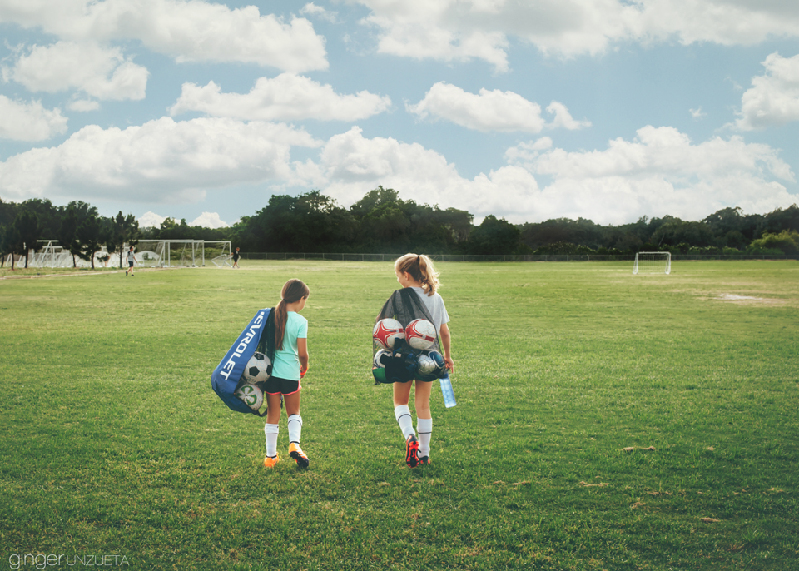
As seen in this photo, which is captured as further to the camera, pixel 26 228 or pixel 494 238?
pixel 494 238

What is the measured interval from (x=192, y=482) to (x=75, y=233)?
157 ft

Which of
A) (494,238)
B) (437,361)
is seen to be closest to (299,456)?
(437,361)

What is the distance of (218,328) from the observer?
1234cm

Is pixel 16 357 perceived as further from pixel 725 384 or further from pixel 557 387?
pixel 725 384

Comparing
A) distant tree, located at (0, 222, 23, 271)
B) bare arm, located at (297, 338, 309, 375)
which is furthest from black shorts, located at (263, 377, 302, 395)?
distant tree, located at (0, 222, 23, 271)

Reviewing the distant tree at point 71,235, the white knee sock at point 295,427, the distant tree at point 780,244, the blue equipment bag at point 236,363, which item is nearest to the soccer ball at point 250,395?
the blue equipment bag at point 236,363

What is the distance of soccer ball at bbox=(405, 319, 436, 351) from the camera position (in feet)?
13.2

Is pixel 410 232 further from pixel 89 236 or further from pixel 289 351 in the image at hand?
pixel 289 351

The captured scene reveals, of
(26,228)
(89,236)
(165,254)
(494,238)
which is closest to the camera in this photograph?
(26,228)

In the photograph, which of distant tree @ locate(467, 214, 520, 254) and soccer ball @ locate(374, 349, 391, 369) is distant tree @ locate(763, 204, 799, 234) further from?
soccer ball @ locate(374, 349, 391, 369)

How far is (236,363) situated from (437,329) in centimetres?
142

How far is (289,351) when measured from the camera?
4.15 m

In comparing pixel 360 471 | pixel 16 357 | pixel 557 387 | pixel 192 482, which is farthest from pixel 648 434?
pixel 16 357

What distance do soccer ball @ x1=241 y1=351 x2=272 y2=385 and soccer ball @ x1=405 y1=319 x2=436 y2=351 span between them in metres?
1.01
